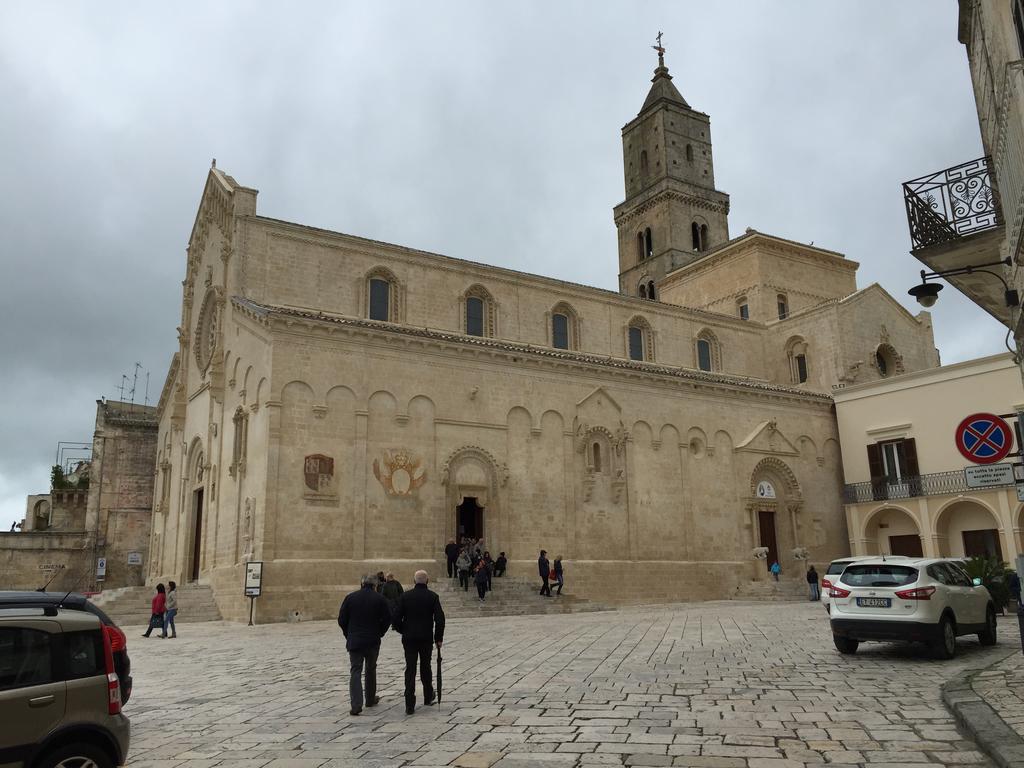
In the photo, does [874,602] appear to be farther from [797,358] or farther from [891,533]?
[797,358]

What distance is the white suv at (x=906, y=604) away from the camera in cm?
1190

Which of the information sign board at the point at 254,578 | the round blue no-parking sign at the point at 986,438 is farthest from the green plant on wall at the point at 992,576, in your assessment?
the information sign board at the point at 254,578

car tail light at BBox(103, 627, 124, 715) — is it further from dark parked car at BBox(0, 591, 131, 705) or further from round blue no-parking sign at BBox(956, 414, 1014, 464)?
round blue no-parking sign at BBox(956, 414, 1014, 464)

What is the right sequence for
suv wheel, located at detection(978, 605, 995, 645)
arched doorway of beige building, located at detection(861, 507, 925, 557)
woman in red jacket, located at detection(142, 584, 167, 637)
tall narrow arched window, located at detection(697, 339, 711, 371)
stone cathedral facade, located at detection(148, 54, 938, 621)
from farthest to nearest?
tall narrow arched window, located at detection(697, 339, 711, 371), arched doorway of beige building, located at detection(861, 507, 925, 557), stone cathedral facade, located at detection(148, 54, 938, 621), woman in red jacket, located at detection(142, 584, 167, 637), suv wheel, located at detection(978, 605, 995, 645)

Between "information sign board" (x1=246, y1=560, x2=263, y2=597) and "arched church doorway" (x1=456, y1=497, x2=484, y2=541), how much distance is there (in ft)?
23.0

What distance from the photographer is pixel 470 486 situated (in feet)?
89.4

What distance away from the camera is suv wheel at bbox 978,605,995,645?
1332 centimetres

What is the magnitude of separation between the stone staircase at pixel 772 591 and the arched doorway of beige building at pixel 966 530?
18.0 feet

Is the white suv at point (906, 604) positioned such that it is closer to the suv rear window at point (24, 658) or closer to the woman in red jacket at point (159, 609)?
the suv rear window at point (24, 658)

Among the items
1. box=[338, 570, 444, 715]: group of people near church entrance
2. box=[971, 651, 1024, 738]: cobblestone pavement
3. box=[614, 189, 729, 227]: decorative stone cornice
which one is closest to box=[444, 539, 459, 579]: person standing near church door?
box=[338, 570, 444, 715]: group of people near church entrance

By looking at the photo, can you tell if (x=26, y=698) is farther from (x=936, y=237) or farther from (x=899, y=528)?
(x=899, y=528)

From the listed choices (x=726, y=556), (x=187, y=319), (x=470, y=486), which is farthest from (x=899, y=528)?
(x=187, y=319)

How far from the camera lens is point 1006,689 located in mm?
8727

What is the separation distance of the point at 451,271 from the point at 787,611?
17.0 meters
